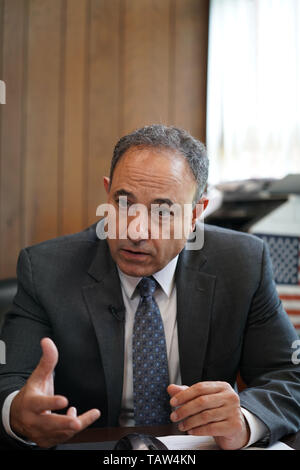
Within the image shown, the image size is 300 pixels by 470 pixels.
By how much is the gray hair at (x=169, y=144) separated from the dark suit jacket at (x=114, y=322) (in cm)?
30

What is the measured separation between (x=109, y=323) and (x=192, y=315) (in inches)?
10.8

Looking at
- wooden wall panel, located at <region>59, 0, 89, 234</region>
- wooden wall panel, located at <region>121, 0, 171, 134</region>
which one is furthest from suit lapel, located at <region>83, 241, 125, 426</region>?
wooden wall panel, located at <region>121, 0, 171, 134</region>

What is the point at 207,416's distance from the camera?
37.7 inches

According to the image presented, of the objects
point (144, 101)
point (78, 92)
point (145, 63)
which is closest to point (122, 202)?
point (78, 92)

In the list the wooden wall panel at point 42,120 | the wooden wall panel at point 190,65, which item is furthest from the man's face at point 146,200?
the wooden wall panel at point 190,65

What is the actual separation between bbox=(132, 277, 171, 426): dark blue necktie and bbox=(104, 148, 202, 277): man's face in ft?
0.47

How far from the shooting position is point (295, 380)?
4.09 feet

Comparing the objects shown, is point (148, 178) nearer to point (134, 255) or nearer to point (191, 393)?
point (134, 255)

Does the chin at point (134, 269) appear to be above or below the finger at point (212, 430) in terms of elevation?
above

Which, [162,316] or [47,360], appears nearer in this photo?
[47,360]

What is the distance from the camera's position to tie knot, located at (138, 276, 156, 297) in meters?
1.39

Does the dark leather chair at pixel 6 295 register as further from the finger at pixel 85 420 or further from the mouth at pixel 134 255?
the finger at pixel 85 420

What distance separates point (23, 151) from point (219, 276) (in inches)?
63.9

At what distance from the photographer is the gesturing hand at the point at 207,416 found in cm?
95
